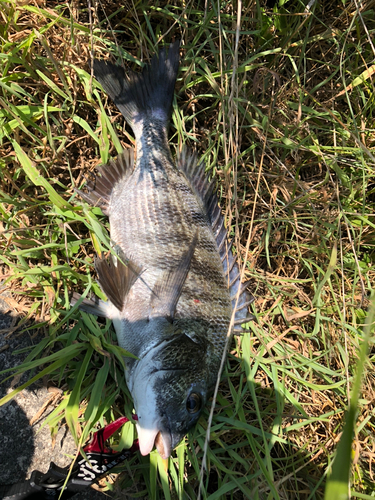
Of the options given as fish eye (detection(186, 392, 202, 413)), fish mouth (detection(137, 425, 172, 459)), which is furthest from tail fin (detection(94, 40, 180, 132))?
fish mouth (detection(137, 425, 172, 459))

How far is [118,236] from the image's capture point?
216 cm

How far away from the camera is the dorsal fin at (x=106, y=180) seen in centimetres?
230

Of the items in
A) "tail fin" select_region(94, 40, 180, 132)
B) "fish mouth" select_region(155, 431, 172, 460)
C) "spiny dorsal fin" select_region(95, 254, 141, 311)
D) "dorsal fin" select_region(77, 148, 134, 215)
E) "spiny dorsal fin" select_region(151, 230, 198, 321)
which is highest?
"tail fin" select_region(94, 40, 180, 132)

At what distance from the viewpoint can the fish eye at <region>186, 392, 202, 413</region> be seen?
5.78 ft

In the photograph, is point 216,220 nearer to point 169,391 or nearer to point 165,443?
point 169,391

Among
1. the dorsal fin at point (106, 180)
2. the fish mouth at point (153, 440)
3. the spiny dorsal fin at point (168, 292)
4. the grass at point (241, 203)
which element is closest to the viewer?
the fish mouth at point (153, 440)

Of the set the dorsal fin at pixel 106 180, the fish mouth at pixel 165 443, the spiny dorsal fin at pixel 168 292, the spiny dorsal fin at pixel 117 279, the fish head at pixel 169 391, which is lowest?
the fish mouth at pixel 165 443

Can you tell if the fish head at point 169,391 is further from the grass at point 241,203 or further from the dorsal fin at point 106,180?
the dorsal fin at point 106,180

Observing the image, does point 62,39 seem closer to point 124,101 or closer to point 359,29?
point 124,101

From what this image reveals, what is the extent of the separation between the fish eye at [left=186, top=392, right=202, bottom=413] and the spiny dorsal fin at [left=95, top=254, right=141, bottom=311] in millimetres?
643

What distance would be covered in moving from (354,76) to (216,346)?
2.29 metres

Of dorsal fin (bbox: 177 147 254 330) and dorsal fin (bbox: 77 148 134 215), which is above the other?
dorsal fin (bbox: 77 148 134 215)

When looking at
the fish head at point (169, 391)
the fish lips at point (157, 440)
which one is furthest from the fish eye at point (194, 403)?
the fish lips at point (157, 440)

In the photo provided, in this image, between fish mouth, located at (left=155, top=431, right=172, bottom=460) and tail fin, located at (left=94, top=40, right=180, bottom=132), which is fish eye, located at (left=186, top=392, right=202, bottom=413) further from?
tail fin, located at (left=94, top=40, right=180, bottom=132)
